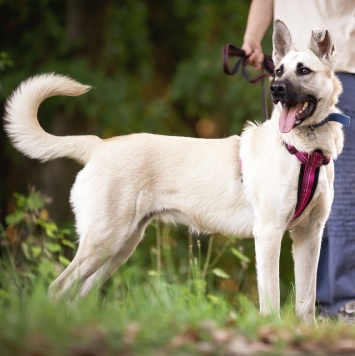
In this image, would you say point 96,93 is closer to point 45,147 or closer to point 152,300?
point 45,147

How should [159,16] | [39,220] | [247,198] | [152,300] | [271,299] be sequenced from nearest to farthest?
1. [152,300]
2. [271,299]
3. [247,198]
4. [39,220]
5. [159,16]

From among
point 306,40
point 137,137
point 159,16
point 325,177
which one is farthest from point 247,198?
point 159,16

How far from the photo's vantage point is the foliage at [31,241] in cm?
541

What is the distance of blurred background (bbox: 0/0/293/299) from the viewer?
30.6ft

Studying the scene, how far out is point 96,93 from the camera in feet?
30.8

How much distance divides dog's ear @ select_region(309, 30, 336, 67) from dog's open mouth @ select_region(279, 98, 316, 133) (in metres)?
0.32

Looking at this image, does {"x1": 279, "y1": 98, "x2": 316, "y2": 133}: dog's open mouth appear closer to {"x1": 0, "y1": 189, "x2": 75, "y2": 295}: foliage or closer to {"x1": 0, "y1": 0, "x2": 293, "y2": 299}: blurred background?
{"x1": 0, "y1": 189, "x2": 75, "y2": 295}: foliage

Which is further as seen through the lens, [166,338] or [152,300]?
[152,300]

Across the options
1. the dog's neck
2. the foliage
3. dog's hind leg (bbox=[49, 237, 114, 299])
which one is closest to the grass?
dog's hind leg (bbox=[49, 237, 114, 299])

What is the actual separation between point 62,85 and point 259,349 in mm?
2508

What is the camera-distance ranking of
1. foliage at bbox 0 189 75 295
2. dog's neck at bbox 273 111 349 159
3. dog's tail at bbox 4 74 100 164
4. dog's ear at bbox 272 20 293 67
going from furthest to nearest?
1. foliage at bbox 0 189 75 295
2. dog's tail at bbox 4 74 100 164
3. dog's ear at bbox 272 20 293 67
4. dog's neck at bbox 273 111 349 159

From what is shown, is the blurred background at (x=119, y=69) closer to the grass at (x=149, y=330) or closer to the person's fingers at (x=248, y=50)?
the person's fingers at (x=248, y=50)

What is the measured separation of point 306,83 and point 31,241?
9.24ft

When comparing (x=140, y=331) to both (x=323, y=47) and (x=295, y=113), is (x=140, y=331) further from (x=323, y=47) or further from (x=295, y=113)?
(x=323, y=47)
